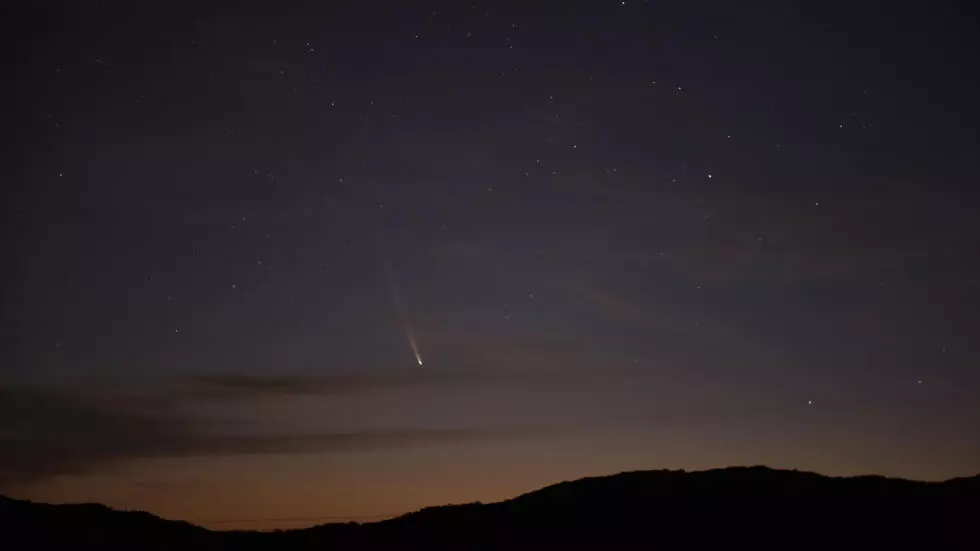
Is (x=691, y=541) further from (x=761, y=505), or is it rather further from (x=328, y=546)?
(x=328, y=546)

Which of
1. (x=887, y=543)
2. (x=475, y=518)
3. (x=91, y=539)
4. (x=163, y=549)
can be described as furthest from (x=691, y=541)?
(x=91, y=539)

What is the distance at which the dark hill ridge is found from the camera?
34.7m

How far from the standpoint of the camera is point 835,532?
114ft

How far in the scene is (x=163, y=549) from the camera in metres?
36.3

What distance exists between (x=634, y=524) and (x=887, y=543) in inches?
333

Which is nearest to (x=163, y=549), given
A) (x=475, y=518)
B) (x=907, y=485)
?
(x=475, y=518)

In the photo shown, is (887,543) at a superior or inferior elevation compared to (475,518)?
inferior

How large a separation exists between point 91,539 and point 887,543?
26612 mm

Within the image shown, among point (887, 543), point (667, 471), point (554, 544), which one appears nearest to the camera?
point (887, 543)

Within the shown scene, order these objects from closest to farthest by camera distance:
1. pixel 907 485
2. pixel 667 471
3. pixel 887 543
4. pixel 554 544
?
pixel 887 543 → pixel 554 544 → pixel 907 485 → pixel 667 471

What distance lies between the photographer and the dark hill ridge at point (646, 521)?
3472 cm

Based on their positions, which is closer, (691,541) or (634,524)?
(691,541)

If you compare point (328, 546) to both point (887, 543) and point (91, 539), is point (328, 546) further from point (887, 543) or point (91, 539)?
point (887, 543)

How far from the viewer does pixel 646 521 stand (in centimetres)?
3750
